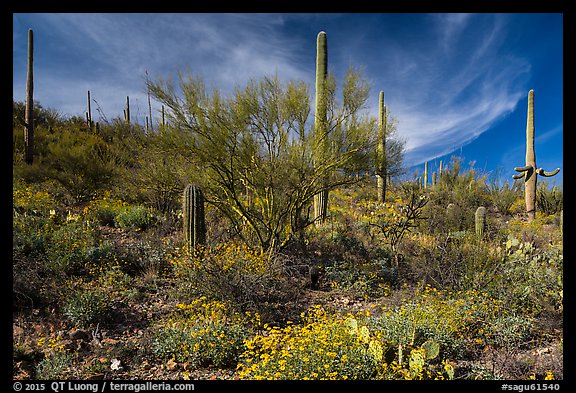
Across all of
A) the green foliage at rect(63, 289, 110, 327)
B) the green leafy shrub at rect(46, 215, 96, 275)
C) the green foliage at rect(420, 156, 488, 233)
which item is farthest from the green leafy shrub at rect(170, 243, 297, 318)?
the green foliage at rect(420, 156, 488, 233)

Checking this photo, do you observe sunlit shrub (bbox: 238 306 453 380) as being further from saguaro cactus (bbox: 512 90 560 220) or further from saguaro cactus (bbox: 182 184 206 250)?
saguaro cactus (bbox: 512 90 560 220)

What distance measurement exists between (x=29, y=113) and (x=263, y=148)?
12.7m

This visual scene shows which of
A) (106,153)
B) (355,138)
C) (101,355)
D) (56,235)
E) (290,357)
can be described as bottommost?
(101,355)

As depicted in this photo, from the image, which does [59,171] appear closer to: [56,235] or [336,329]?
[56,235]

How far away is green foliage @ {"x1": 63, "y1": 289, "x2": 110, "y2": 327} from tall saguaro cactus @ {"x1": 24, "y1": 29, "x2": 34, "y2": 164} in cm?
1194

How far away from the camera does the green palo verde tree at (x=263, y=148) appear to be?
573 cm

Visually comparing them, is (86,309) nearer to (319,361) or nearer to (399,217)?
(319,361)

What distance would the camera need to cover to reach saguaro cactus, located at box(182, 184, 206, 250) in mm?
6508

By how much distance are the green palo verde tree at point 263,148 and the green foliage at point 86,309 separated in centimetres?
278

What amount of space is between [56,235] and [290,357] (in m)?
6.03

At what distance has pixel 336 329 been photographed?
10.7 feet

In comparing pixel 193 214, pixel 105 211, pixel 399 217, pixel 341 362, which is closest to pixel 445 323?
pixel 341 362

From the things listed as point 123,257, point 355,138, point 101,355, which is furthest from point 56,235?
point 355,138

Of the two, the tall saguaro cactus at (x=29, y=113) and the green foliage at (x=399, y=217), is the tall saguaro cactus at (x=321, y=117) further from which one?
the tall saguaro cactus at (x=29, y=113)
